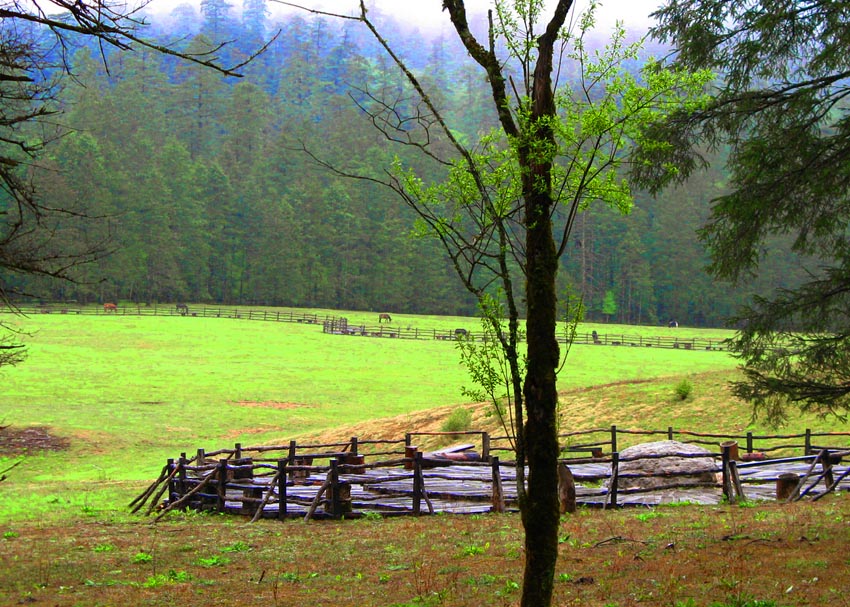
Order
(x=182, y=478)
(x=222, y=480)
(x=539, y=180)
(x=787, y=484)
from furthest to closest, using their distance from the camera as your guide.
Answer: (x=182, y=478)
(x=222, y=480)
(x=787, y=484)
(x=539, y=180)

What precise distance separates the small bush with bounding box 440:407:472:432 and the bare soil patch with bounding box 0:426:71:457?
469 inches

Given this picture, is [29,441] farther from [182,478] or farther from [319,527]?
[319,527]

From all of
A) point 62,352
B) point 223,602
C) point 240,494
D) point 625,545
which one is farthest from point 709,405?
point 62,352

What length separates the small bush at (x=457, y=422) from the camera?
26.4 m

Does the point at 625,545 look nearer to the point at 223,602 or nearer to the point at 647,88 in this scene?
the point at 223,602

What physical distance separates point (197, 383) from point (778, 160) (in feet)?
105

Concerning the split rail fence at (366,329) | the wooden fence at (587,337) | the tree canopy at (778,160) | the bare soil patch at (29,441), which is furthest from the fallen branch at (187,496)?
the wooden fence at (587,337)

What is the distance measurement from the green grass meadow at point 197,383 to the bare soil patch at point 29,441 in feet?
1.35

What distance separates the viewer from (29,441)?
2669 cm

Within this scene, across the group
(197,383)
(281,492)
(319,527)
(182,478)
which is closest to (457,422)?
(182,478)

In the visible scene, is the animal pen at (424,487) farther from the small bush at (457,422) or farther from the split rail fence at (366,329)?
the split rail fence at (366,329)

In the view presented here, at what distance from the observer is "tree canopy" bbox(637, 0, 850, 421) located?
11516 millimetres

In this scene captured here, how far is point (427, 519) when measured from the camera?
1409cm

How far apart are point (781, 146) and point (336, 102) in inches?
4593
